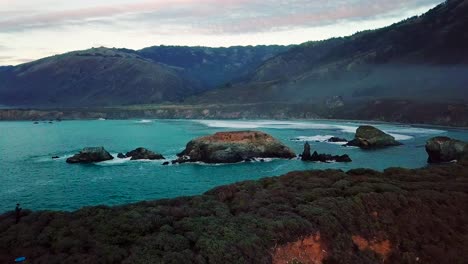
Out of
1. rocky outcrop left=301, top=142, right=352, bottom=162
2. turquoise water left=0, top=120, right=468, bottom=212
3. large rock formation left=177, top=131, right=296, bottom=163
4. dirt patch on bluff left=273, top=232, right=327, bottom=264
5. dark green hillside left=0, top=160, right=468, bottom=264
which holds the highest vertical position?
dark green hillside left=0, top=160, right=468, bottom=264

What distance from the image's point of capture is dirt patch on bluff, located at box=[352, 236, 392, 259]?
2466 centimetres

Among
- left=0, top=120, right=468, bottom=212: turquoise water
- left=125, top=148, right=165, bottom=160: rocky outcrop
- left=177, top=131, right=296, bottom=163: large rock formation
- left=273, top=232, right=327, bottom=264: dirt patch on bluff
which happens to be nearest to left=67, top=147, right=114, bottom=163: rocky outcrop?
left=0, top=120, right=468, bottom=212: turquoise water

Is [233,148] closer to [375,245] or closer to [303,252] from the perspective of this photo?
[375,245]

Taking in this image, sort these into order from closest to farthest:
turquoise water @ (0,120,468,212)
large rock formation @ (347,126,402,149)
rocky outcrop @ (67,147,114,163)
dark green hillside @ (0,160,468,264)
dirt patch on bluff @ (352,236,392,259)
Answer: dark green hillside @ (0,160,468,264) → dirt patch on bluff @ (352,236,392,259) → turquoise water @ (0,120,468,212) → rocky outcrop @ (67,147,114,163) → large rock formation @ (347,126,402,149)

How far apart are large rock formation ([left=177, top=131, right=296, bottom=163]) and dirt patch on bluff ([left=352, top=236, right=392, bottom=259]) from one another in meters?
62.1

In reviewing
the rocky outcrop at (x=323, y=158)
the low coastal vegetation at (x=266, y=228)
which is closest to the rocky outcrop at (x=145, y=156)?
the rocky outcrop at (x=323, y=158)

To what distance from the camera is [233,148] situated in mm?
88000

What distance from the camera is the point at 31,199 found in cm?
5769

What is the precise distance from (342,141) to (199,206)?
318 feet

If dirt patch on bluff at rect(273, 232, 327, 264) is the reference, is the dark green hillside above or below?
above

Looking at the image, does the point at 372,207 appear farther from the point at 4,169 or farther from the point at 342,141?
the point at 342,141

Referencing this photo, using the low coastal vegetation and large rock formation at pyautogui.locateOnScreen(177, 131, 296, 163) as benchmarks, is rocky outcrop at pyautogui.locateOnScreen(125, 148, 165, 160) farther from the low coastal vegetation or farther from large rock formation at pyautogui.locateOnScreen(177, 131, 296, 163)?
the low coastal vegetation

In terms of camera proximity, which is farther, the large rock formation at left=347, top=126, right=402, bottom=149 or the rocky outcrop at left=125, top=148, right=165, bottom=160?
the large rock formation at left=347, top=126, right=402, bottom=149

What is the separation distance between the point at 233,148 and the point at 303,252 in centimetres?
6540
